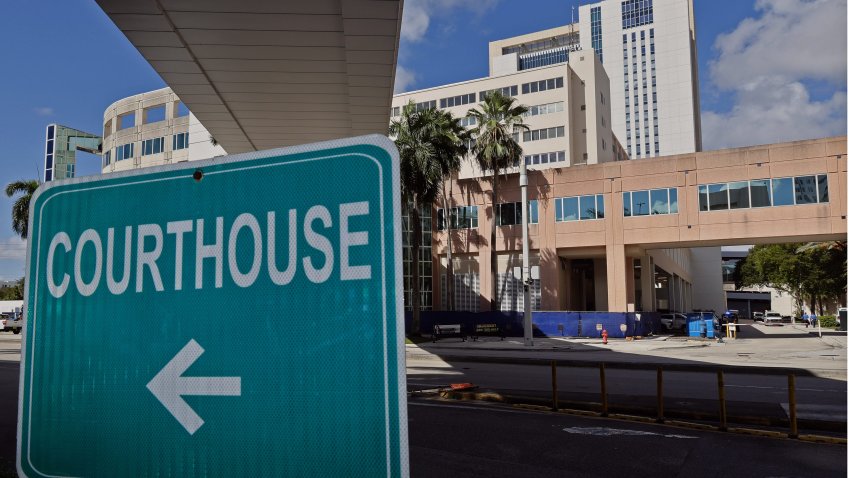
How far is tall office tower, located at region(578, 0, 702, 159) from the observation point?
137500 mm

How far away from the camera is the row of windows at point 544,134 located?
6869cm

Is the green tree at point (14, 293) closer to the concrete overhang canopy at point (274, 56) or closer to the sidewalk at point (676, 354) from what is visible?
the sidewalk at point (676, 354)

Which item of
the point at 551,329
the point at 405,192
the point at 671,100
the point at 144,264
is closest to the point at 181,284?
the point at 144,264

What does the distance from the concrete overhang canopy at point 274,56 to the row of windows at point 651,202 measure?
32.0 meters

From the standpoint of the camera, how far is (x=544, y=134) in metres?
69.6

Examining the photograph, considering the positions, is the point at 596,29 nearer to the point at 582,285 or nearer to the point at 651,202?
the point at 582,285

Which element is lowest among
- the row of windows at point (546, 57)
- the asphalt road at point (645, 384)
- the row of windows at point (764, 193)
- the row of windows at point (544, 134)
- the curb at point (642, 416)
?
the asphalt road at point (645, 384)

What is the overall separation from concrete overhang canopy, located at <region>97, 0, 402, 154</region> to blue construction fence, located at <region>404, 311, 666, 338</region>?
25768mm

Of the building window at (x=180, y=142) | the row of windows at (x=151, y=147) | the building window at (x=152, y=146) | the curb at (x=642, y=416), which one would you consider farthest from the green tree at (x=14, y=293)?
the curb at (x=642, y=416)

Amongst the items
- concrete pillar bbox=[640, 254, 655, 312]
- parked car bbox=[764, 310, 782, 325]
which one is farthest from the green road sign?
parked car bbox=[764, 310, 782, 325]

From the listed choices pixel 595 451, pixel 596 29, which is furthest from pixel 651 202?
pixel 596 29

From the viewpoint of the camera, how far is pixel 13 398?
1398 centimetres

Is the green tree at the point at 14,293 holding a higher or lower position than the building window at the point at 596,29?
lower

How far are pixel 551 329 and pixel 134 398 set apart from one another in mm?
40773
